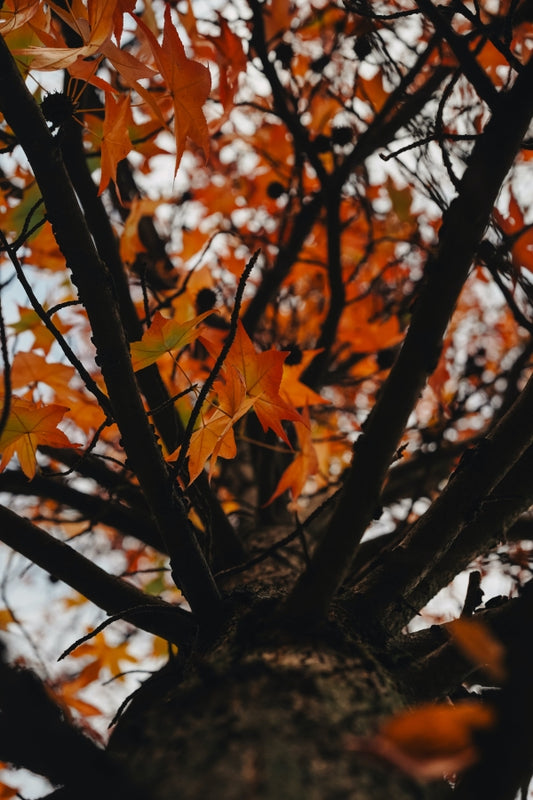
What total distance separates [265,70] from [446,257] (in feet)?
3.79

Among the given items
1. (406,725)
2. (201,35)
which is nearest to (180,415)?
(406,725)

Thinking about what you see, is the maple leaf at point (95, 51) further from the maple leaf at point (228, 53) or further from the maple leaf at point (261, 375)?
the maple leaf at point (228, 53)

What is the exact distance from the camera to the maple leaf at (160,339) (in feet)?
3.05

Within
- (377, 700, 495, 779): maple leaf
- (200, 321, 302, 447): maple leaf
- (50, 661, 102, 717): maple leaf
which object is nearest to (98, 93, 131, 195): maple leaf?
(200, 321, 302, 447): maple leaf

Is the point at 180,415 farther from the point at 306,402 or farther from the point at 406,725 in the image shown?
the point at 406,725

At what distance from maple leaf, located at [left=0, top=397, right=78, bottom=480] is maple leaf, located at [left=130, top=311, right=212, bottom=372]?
0.15 m

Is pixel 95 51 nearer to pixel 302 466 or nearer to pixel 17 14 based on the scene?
pixel 17 14

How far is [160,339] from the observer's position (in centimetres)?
96

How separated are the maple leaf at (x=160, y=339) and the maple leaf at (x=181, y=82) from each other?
0.80 feet

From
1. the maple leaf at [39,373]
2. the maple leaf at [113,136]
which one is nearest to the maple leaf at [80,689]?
the maple leaf at [39,373]

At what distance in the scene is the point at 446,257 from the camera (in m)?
0.75

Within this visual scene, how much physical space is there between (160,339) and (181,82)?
0.42 metres

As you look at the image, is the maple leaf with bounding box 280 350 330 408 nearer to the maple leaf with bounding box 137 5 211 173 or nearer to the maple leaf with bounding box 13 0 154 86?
the maple leaf with bounding box 137 5 211 173

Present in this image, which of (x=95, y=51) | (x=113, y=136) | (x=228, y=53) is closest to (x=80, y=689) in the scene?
(x=113, y=136)
